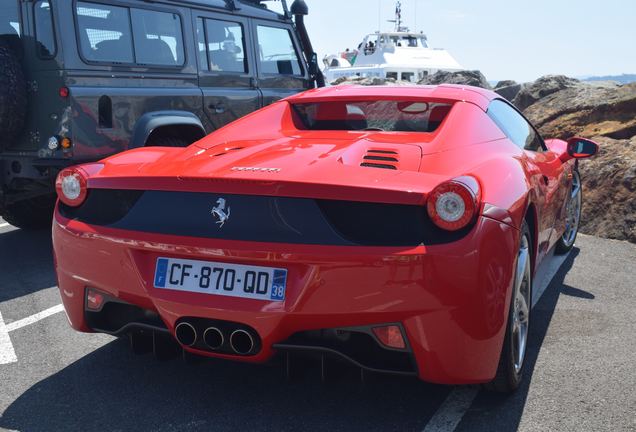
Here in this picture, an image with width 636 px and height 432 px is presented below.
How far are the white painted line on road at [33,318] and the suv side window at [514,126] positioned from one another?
9.23 ft

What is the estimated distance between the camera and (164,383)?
3209mm

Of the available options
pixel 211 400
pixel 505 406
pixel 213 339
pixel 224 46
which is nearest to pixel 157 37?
pixel 224 46

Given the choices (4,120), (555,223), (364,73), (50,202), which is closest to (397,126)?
(555,223)

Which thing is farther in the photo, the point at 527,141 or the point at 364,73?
the point at 364,73

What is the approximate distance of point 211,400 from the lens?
3.03m

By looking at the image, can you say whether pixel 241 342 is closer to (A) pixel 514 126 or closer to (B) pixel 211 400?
(B) pixel 211 400

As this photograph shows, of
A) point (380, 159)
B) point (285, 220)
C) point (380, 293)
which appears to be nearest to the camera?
point (380, 293)

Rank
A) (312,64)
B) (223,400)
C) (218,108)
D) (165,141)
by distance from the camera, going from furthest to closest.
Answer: (312,64)
(218,108)
(165,141)
(223,400)

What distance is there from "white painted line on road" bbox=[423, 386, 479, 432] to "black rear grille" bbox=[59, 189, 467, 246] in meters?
0.80

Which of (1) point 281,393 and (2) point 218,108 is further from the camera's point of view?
(2) point 218,108

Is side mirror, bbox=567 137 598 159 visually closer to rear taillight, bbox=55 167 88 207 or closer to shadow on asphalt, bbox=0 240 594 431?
shadow on asphalt, bbox=0 240 594 431

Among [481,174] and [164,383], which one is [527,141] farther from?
[164,383]

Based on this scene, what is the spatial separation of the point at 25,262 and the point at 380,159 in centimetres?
378

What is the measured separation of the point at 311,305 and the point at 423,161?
781mm
